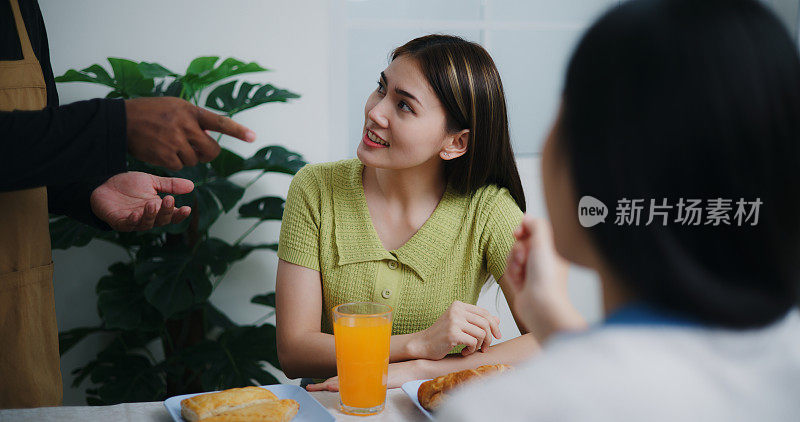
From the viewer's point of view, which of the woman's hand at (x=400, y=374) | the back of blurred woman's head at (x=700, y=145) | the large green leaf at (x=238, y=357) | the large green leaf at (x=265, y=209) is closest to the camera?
the back of blurred woman's head at (x=700, y=145)

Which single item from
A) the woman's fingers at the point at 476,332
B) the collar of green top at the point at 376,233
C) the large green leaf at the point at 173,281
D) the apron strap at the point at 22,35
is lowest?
the large green leaf at the point at 173,281

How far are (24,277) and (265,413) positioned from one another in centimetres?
64

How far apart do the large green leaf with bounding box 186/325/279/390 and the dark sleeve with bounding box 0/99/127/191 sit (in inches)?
47.4

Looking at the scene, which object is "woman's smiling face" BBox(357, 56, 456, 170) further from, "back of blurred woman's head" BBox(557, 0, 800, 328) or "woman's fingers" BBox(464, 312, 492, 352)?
"back of blurred woman's head" BBox(557, 0, 800, 328)

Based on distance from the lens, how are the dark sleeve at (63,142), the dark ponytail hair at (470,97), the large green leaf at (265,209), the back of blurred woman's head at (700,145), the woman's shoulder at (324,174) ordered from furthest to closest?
the large green leaf at (265,209) → the woman's shoulder at (324,174) → the dark ponytail hair at (470,97) → the dark sleeve at (63,142) → the back of blurred woman's head at (700,145)

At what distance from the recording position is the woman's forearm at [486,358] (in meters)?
1.09

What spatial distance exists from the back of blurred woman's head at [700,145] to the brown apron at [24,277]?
3.48 ft

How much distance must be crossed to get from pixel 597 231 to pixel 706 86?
138 mm

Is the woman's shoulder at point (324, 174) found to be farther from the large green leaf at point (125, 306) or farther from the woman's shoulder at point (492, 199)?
the large green leaf at point (125, 306)

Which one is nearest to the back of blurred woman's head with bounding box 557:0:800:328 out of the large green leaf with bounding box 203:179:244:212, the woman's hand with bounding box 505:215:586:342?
the woman's hand with bounding box 505:215:586:342

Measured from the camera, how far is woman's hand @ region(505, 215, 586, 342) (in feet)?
1.81

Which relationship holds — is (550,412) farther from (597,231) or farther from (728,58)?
(728,58)

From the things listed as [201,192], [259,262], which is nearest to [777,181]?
[201,192]

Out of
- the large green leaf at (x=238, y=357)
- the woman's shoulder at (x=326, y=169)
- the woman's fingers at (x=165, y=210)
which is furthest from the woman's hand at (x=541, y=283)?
the large green leaf at (x=238, y=357)
